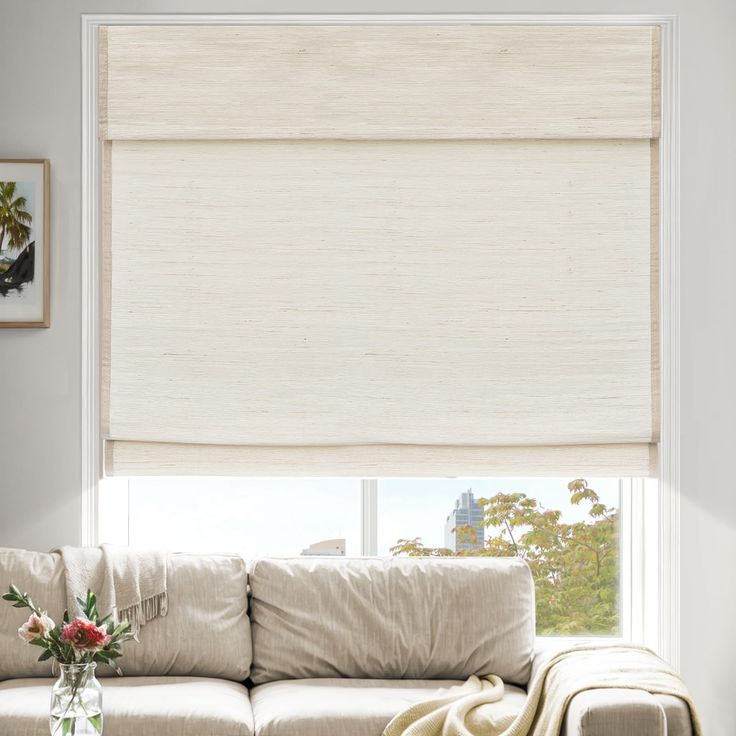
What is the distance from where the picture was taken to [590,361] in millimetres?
3162

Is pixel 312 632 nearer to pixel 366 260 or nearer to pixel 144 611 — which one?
pixel 144 611

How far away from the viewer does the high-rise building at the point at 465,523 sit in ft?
10.9

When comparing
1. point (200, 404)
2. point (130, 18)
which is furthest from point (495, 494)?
point (130, 18)

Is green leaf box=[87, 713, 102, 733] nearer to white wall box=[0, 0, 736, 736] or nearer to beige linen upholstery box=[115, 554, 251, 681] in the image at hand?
beige linen upholstery box=[115, 554, 251, 681]

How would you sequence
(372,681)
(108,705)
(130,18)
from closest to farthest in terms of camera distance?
1. (108,705)
2. (372,681)
3. (130,18)

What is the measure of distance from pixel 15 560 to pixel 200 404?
0.82 metres

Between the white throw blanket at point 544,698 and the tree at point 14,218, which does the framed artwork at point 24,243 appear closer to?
the tree at point 14,218

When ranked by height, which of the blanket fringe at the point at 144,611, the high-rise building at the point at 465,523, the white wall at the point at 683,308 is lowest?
the blanket fringe at the point at 144,611

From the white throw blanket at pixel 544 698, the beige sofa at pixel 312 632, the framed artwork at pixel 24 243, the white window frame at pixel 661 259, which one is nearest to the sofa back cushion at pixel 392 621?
the beige sofa at pixel 312 632

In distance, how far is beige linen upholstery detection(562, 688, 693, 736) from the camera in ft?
6.97

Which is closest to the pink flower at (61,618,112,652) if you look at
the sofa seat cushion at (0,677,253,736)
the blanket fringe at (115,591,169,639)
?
the sofa seat cushion at (0,677,253,736)

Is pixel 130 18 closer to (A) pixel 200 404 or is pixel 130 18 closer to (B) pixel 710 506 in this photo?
(A) pixel 200 404

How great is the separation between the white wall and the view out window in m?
0.31

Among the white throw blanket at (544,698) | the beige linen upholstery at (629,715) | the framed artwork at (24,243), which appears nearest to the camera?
the beige linen upholstery at (629,715)
